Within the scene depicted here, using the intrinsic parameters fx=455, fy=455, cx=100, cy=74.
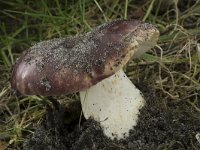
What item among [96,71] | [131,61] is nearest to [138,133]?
[96,71]

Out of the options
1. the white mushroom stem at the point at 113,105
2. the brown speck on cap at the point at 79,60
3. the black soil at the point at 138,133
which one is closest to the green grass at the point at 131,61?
the black soil at the point at 138,133

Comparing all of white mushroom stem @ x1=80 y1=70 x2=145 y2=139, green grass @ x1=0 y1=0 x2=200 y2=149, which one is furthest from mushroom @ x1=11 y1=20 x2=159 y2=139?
green grass @ x1=0 y1=0 x2=200 y2=149

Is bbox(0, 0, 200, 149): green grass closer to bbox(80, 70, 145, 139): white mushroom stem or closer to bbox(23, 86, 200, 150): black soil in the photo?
bbox(23, 86, 200, 150): black soil

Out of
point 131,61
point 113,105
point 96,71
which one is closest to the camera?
point 96,71

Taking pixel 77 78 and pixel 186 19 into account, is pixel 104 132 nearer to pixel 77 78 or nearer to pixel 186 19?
pixel 77 78

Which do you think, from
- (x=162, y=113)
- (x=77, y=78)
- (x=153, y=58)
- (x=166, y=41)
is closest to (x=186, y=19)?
(x=166, y=41)

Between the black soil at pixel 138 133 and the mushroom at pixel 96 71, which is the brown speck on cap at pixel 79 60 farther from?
the black soil at pixel 138 133

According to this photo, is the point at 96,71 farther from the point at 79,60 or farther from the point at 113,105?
the point at 113,105

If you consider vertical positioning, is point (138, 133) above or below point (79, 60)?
below
